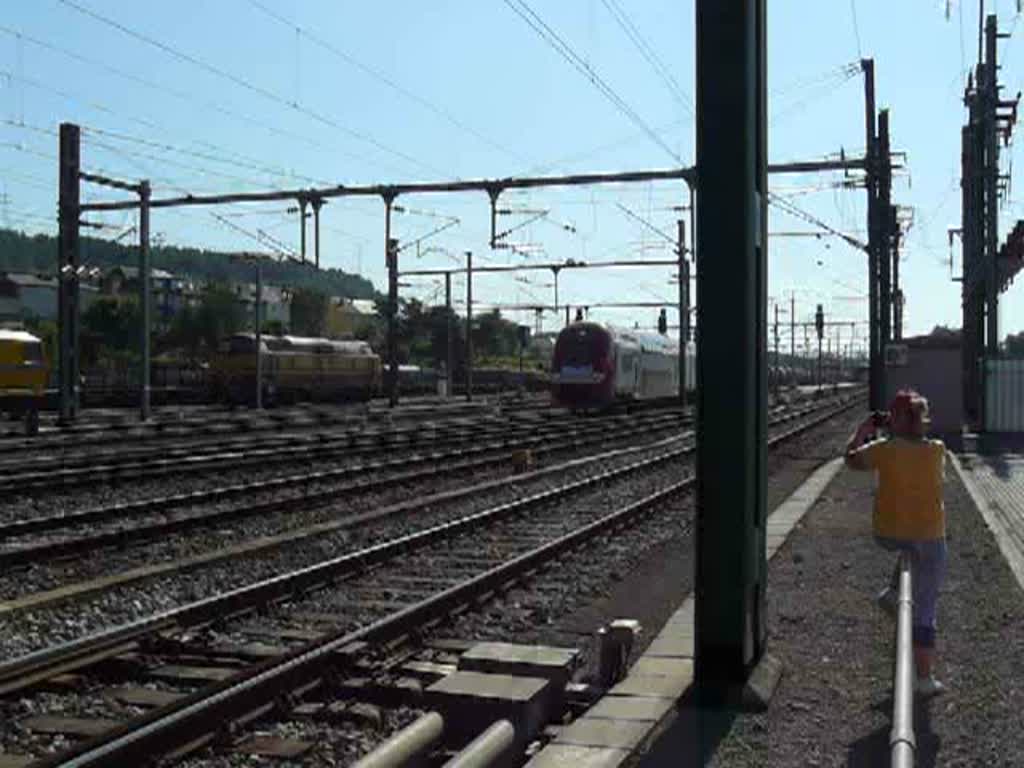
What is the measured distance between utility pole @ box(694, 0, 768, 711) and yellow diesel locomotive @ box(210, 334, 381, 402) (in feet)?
157

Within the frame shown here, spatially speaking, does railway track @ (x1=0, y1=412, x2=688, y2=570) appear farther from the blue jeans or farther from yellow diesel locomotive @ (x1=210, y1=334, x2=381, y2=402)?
yellow diesel locomotive @ (x1=210, y1=334, x2=381, y2=402)

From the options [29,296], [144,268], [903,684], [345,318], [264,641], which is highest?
[29,296]

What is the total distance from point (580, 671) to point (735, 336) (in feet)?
8.09

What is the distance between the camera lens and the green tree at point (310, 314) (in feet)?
405

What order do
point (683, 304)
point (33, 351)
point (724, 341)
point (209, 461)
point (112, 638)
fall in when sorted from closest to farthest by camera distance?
point (724, 341), point (112, 638), point (209, 461), point (33, 351), point (683, 304)

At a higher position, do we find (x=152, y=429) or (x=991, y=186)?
(x=991, y=186)

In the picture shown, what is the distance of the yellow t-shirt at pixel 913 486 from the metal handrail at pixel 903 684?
0.19 m

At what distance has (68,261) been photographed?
35469 mm

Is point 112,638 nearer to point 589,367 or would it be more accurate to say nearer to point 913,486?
point 913,486

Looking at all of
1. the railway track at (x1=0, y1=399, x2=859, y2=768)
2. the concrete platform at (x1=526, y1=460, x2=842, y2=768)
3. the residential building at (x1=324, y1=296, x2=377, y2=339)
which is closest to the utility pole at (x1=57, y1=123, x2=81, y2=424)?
the railway track at (x1=0, y1=399, x2=859, y2=768)

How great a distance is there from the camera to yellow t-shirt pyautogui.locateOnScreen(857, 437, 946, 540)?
7.33 meters

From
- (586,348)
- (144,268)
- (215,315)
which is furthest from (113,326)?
(144,268)

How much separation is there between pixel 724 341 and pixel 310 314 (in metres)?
120

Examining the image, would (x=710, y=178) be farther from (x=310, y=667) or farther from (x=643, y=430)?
(x=643, y=430)
